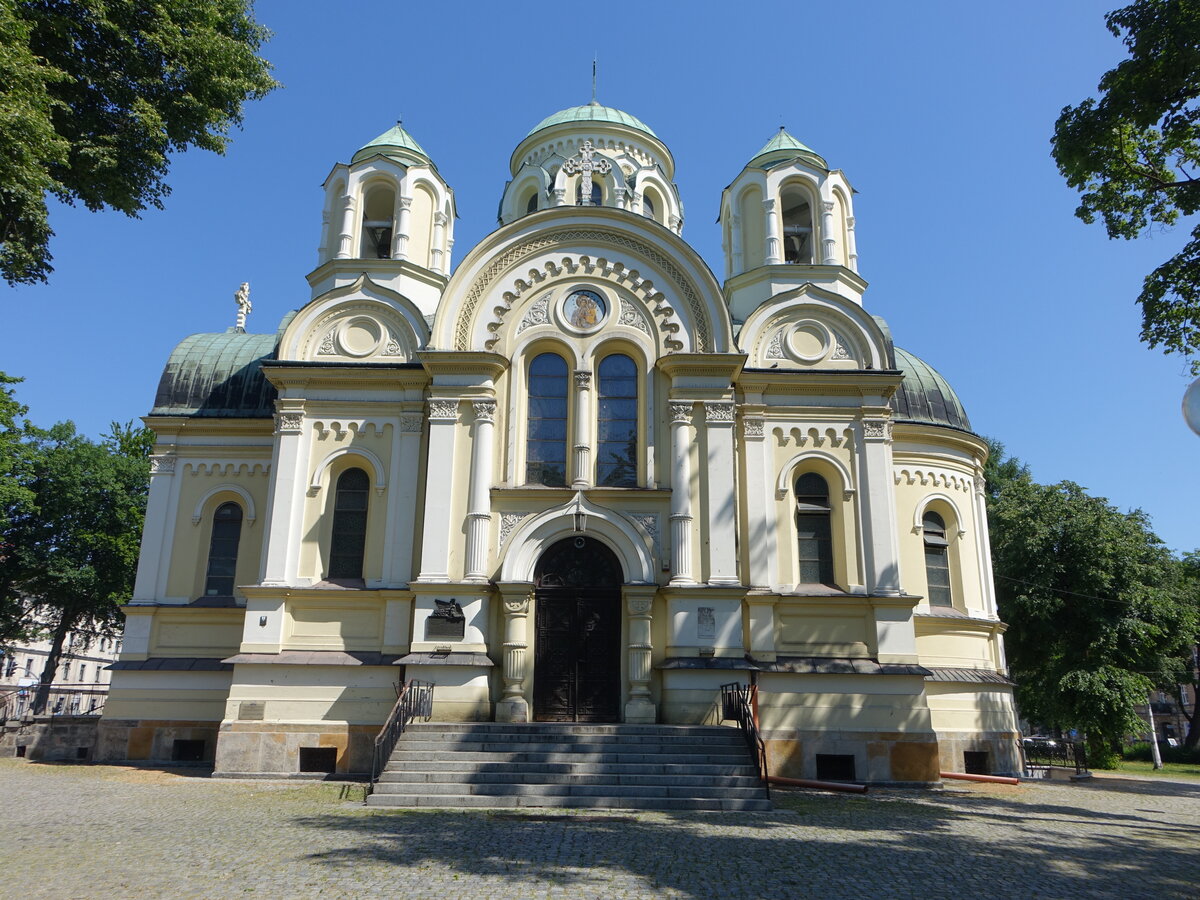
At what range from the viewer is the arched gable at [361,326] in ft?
67.5

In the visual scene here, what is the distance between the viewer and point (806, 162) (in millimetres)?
A: 22250

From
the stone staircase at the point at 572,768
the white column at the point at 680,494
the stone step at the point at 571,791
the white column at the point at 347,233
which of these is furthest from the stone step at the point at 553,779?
the white column at the point at 347,233

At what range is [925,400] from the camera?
76.5 ft

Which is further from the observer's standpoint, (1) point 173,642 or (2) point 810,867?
(1) point 173,642

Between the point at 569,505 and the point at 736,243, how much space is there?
8.44 m

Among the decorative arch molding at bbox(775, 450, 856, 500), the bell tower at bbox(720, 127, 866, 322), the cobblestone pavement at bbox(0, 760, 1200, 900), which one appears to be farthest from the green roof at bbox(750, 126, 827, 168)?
the cobblestone pavement at bbox(0, 760, 1200, 900)

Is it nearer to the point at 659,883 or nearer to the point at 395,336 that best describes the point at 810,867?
the point at 659,883

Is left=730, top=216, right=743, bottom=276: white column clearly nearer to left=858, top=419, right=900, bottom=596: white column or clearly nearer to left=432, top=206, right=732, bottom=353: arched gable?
left=432, top=206, right=732, bottom=353: arched gable

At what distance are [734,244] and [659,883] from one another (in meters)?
17.0

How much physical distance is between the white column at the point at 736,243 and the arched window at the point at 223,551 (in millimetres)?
13388

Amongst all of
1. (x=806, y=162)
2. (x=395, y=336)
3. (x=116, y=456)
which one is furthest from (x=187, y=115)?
(x=116, y=456)

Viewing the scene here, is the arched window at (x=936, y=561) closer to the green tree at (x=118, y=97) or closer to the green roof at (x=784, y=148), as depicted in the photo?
the green roof at (x=784, y=148)

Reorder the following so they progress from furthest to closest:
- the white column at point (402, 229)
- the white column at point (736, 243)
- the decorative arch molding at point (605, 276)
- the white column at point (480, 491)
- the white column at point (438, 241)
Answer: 1. the white column at point (438, 241)
2. the white column at point (736, 243)
3. the white column at point (402, 229)
4. the decorative arch molding at point (605, 276)
5. the white column at point (480, 491)

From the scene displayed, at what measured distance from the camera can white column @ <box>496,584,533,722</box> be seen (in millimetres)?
17672
